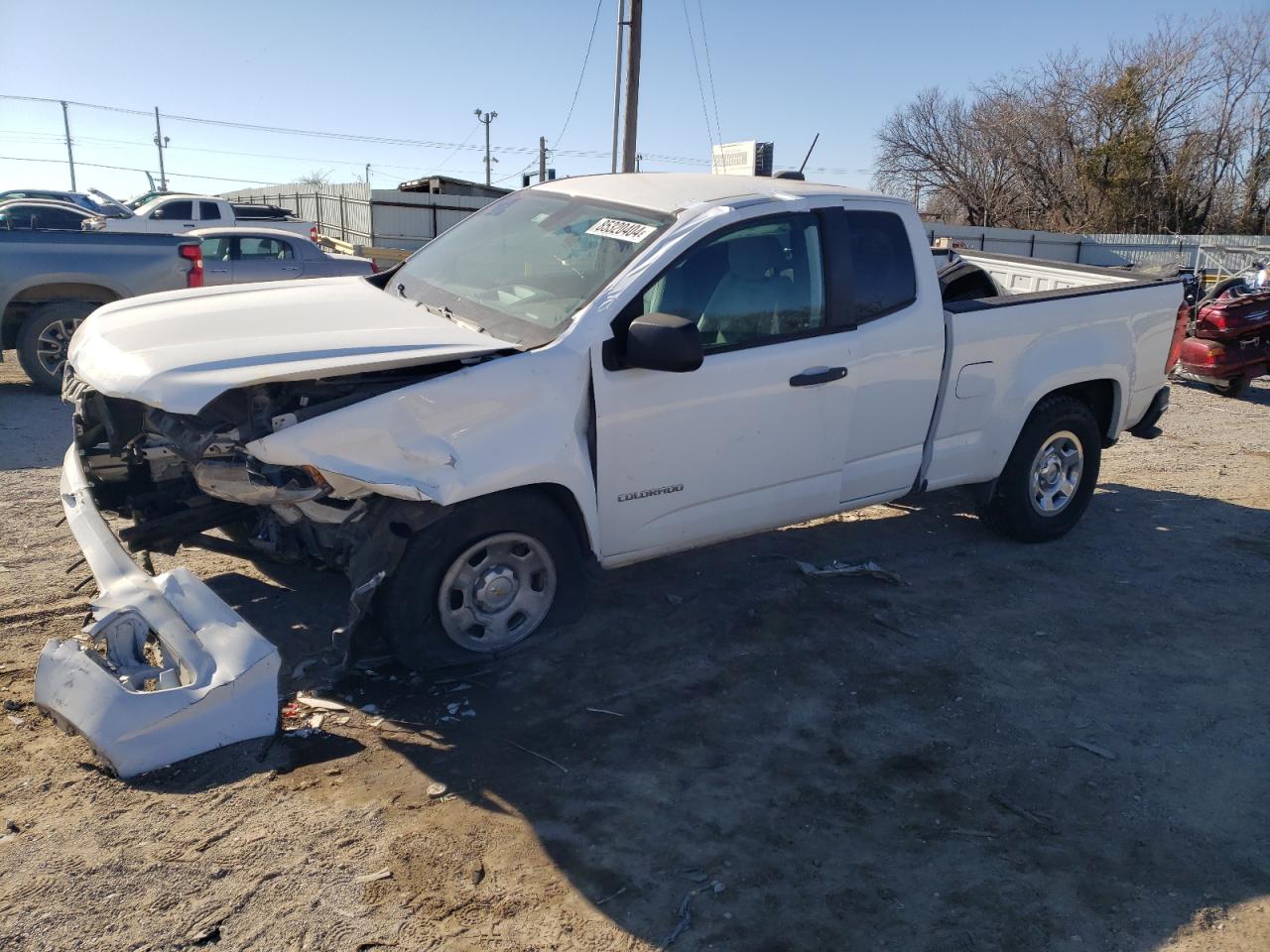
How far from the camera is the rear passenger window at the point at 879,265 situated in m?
4.93

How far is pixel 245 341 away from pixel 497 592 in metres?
1.40

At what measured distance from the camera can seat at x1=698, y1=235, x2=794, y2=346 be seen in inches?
175

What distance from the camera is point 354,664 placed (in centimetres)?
394

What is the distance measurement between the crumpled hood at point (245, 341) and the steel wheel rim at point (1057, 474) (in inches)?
146

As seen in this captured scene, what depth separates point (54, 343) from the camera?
9.06 meters

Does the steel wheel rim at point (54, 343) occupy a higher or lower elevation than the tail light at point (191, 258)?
lower

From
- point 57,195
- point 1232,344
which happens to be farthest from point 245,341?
point 57,195

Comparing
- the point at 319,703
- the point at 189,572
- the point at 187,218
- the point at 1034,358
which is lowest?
the point at 319,703

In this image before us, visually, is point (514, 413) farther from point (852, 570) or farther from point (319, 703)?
point (852, 570)

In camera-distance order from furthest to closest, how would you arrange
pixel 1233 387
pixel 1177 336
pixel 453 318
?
pixel 1233 387
pixel 1177 336
pixel 453 318

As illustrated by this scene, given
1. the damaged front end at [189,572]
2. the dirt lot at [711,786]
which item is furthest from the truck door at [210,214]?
the damaged front end at [189,572]

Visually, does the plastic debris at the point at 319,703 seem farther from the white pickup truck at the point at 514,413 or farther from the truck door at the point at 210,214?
the truck door at the point at 210,214

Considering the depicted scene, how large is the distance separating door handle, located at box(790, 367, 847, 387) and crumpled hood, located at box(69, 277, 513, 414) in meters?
1.43

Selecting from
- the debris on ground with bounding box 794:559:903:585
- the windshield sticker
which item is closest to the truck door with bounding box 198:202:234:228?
the windshield sticker
